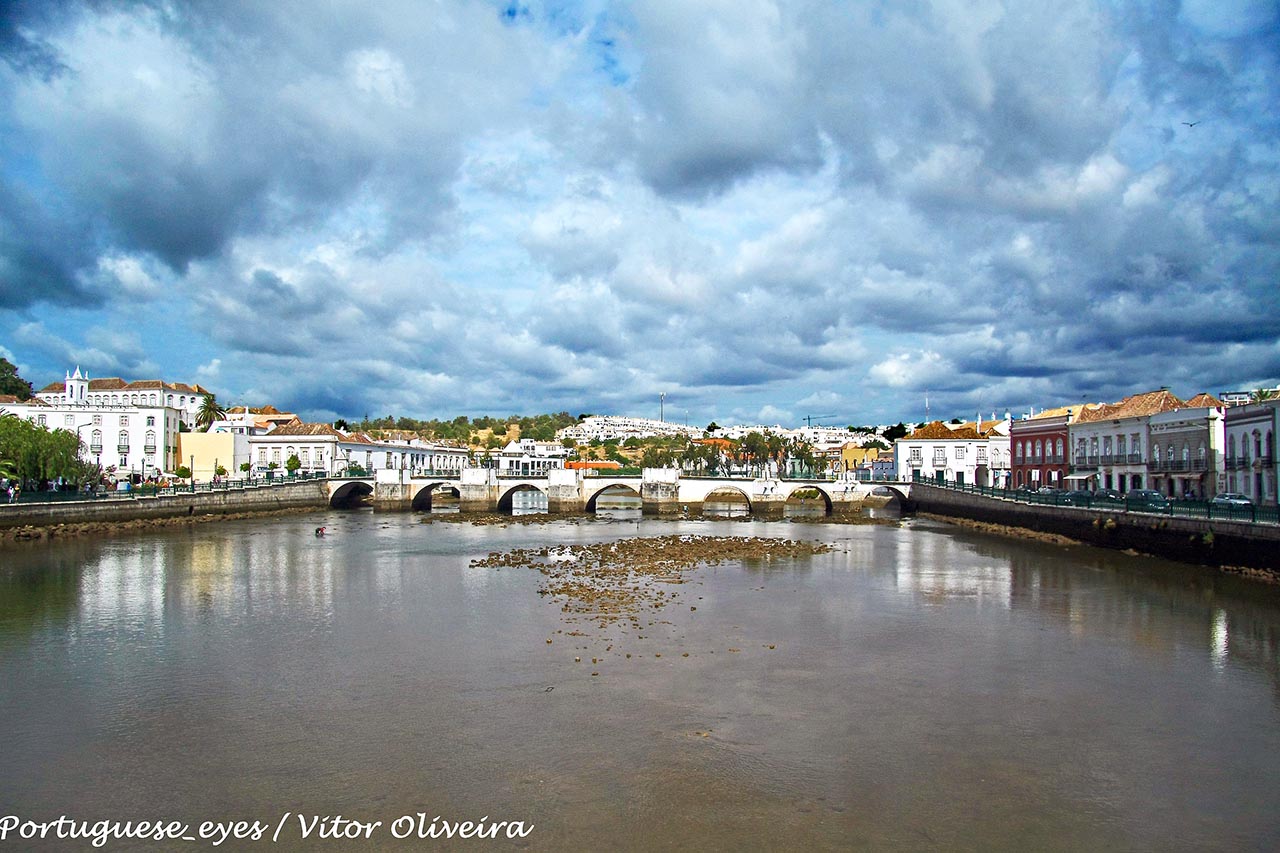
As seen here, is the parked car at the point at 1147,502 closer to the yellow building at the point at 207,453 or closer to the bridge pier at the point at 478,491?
the bridge pier at the point at 478,491

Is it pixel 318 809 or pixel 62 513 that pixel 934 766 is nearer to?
pixel 318 809

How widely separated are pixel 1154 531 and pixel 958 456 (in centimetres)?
4786

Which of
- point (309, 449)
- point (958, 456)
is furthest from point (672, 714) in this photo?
point (309, 449)

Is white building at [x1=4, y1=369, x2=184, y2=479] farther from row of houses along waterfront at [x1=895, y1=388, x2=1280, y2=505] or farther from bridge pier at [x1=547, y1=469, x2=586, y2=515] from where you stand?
row of houses along waterfront at [x1=895, y1=388, x2=1280, y2=505]

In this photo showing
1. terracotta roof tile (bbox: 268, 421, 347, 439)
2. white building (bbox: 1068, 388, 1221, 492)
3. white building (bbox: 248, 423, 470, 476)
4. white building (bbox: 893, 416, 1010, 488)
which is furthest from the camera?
terracotta roof tile (bbox: 268, 421, 347, 439)

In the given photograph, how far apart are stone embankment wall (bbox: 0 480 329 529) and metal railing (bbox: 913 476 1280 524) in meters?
58.5

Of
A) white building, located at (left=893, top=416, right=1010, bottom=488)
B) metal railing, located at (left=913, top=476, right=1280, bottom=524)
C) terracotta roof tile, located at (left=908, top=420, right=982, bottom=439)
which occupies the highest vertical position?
terracotta roof tile, located at (left=908, top=420, right=982, bottom=439)

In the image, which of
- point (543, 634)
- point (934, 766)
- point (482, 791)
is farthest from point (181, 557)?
point (934, 766)

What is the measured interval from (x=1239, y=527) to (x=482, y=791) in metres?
31.6

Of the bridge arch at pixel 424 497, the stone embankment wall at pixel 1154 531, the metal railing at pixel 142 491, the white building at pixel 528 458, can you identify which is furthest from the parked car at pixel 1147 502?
the white building at pixel 528 458

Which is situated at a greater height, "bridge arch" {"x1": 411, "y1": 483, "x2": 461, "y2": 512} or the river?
"bridge arch" {"x1": 411, "y1": 483, "x2": 461, "y2": 512}

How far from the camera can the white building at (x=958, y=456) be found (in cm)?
8294

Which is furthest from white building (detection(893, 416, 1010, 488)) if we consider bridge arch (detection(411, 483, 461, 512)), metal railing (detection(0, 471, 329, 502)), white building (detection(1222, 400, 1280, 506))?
metal railing (detection(0, 471, 329, 502))

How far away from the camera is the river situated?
36.3 ft
